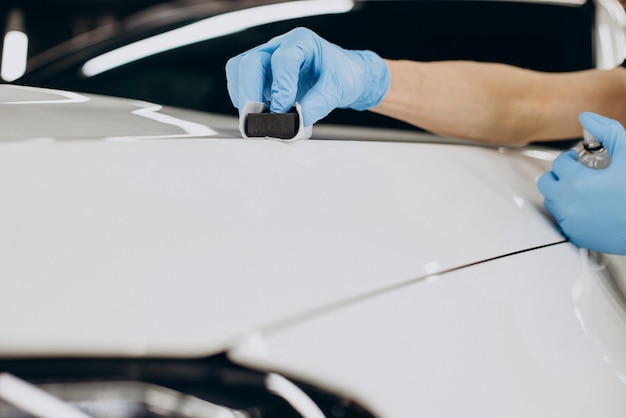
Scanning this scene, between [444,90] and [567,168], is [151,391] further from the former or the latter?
[444,90]

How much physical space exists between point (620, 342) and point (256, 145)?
613 mm

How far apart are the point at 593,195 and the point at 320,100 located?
54 cm

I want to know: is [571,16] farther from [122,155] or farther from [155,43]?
[122,155]

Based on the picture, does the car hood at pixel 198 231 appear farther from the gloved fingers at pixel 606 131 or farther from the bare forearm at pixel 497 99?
the bare forearm at pixel 497 99

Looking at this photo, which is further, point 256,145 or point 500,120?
point 500,120

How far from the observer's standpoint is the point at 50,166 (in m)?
0.62

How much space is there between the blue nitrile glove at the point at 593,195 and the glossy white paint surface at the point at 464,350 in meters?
0.16

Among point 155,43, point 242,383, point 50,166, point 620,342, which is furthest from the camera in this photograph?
point 155,43

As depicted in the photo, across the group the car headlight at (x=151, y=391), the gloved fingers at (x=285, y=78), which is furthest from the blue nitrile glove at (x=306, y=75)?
the car headlight at (x=151, y=391)

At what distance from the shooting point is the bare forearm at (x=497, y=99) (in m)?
1.49

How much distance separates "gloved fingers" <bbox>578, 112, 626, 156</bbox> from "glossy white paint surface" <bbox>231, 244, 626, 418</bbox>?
42cm

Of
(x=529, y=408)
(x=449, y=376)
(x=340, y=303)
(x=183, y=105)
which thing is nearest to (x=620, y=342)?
(x=529, y=408)

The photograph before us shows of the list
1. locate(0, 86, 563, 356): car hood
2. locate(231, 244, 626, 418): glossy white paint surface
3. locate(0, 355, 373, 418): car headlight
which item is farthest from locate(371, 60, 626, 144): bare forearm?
locate(0, 355, 373, 418): car headlight

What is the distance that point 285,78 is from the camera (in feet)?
3.44
